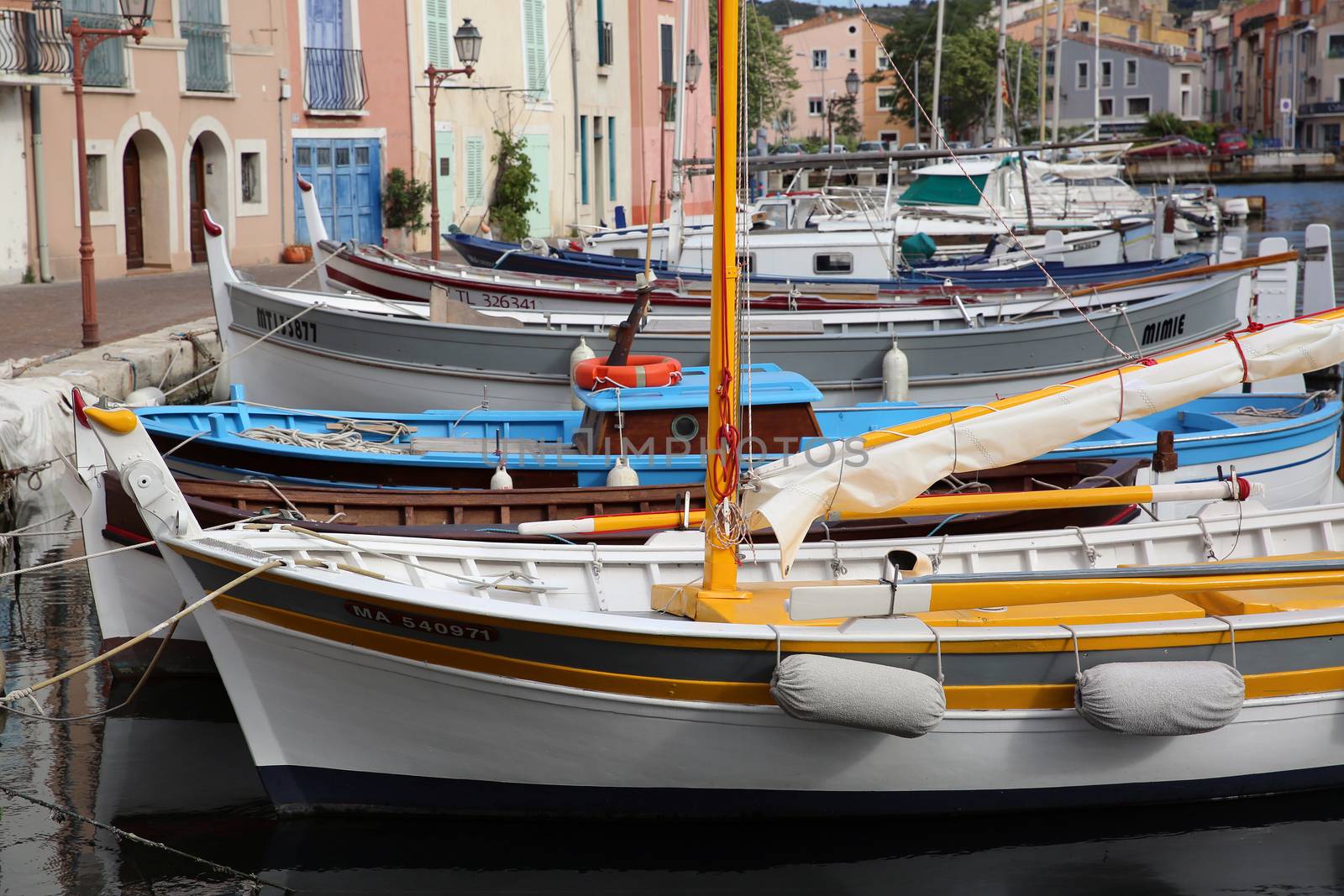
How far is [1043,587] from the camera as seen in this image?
6.39 m

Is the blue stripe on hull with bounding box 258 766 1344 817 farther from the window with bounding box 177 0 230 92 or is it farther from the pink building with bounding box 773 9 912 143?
the pink building with bounding box 773 9 912 143

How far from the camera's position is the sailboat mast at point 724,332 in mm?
5797

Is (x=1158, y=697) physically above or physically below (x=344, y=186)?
below

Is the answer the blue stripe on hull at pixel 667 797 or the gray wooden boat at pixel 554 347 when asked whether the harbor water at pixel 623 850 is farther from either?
the gray wooden boat at pixel 554 347

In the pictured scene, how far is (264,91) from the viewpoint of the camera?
23.9m

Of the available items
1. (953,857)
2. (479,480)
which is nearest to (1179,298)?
(479,480)

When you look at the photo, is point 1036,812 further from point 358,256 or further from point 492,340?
point 358,256

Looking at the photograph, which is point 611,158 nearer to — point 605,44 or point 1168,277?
point 605,44

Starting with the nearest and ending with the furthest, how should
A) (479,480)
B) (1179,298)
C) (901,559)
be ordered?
(901,559) < (479,480) < (1179,298)

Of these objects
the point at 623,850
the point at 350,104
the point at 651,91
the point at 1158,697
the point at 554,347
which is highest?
the point at 651,91

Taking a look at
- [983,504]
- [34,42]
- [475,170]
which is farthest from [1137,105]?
[983,504]

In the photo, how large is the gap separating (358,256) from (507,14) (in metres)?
15.8

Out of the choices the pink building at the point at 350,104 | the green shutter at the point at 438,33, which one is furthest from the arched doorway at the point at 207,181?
the green shutter at the point at 438,33

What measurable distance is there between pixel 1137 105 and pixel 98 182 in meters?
79.3
